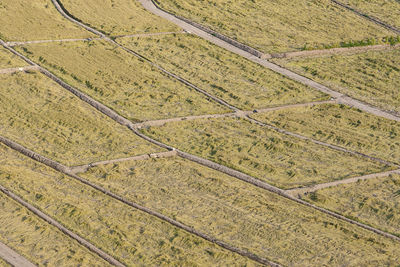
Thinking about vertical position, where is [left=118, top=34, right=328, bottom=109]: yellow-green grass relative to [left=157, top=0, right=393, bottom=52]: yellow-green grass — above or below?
below

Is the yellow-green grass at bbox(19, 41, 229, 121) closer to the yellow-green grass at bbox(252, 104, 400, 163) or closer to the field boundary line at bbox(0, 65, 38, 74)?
the field boundary line at bbox(0, 65, 38, 74)

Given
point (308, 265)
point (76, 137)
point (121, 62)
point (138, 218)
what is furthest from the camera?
point (121, 62)

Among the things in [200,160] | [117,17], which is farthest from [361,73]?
[117,17]

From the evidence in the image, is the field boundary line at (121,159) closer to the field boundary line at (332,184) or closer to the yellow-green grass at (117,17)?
the field boundary line at (332,184)

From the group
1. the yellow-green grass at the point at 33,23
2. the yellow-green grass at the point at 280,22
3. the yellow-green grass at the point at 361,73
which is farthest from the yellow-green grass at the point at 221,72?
the yellow-green grass at the point at 33,23

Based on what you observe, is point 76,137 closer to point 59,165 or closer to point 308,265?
point 59,165

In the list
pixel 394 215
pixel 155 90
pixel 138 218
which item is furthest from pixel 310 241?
pixel 155 90

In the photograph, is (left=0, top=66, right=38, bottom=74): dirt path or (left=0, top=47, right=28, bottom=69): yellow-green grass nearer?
(left=0, top=66, right=38, bottom=74): dirt path

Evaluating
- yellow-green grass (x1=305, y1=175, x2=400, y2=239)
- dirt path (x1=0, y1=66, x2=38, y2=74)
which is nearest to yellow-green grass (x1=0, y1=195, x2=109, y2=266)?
yellow-green grass (x1=305, y1=175, x2=400, y2=239)
